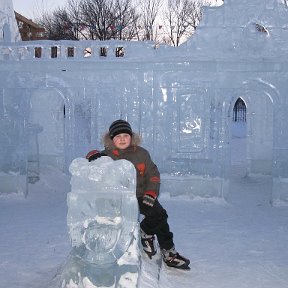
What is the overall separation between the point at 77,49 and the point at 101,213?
6246 mm

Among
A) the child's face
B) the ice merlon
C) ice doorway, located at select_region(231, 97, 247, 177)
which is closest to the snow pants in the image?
the child's face

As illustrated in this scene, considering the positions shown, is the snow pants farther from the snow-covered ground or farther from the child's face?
the child's face

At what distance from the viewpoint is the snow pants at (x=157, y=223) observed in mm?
4785

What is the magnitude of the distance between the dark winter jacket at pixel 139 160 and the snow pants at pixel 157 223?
309 millimetres

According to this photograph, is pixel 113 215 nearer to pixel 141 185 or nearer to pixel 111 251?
pixel 111 251

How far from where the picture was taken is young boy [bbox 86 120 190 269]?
429cm

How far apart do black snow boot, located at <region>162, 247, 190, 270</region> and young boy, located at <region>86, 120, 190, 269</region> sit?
4 centimetres

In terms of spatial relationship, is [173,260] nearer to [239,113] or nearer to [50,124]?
[50,124]

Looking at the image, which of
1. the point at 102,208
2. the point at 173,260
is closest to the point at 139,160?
the point at 102,208

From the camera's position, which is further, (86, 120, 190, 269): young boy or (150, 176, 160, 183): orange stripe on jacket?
(150, 176, 160, 183): orange stripe on jacket

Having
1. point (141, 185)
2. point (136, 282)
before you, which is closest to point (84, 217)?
point (136, 282)

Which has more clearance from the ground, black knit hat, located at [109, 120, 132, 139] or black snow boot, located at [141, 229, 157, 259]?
black knit hat, located at [109, 120, 132, 139]

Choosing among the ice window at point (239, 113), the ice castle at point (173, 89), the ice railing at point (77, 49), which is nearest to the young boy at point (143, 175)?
the ice castle at point (173, 89)

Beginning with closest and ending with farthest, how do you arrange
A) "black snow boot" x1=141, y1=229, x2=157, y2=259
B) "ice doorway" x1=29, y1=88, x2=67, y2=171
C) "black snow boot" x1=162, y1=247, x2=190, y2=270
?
1. "black snow boot" x1=141, y1=229, x2=157, y2=259
2. "black snow boot" x1=162, y1=247, x2=190, y2=270
3. "ice doorway" x1=29, y1=88, x2=67, y2=171
